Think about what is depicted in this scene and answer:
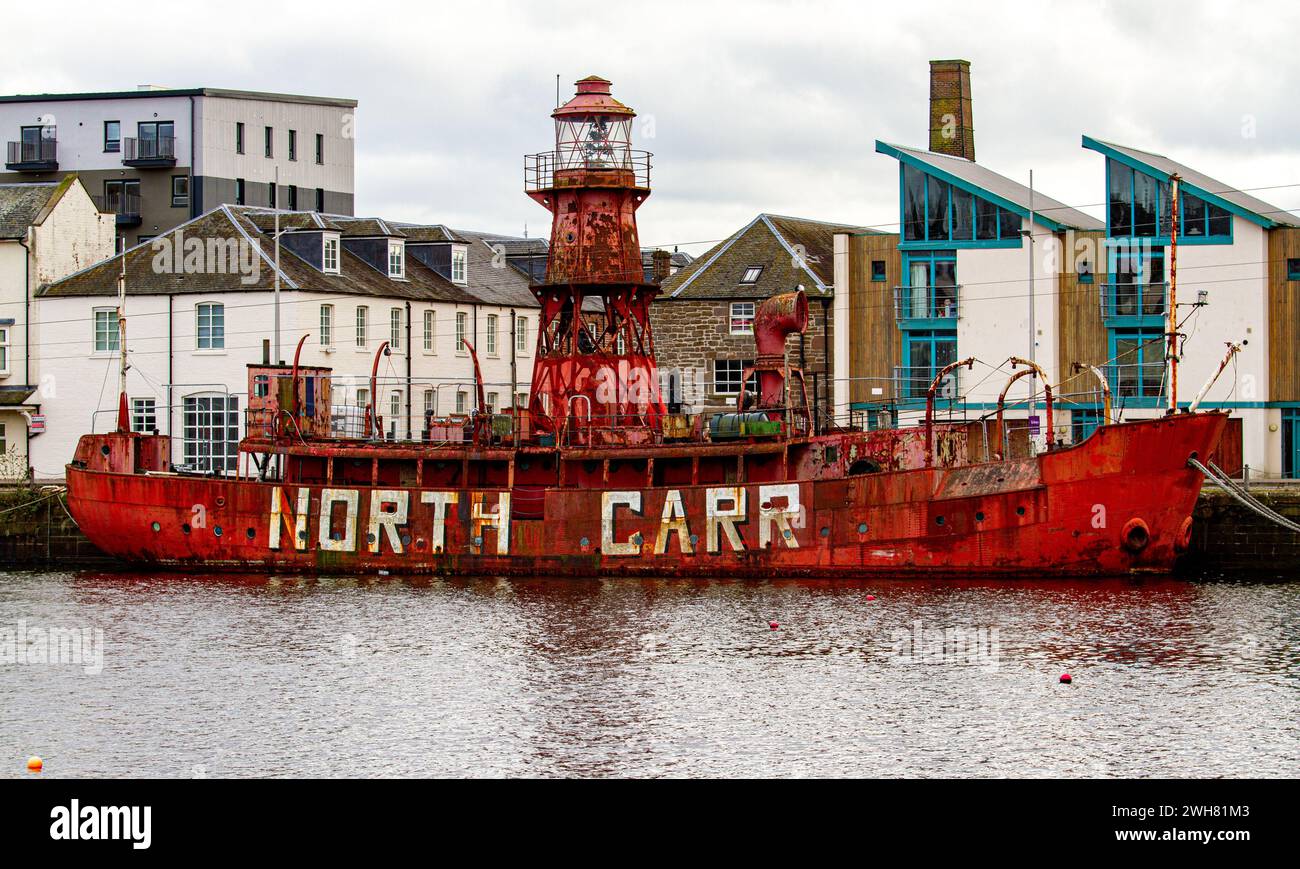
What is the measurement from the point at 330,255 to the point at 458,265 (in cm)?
724

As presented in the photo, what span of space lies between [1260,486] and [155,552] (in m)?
27.6

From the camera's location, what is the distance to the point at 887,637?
1328 inches

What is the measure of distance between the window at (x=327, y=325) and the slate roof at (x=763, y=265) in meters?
10.9

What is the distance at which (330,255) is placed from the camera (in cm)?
6003

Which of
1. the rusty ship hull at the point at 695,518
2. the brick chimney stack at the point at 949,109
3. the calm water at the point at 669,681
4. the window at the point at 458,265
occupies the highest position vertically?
the brick chimney stack at the point at 949,109

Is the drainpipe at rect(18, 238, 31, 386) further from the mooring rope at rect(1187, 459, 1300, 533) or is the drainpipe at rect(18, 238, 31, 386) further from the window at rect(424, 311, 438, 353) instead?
the mooring rope at rect(1187, 459, 1300, 533)

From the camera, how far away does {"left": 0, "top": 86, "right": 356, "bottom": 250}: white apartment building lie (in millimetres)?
69938

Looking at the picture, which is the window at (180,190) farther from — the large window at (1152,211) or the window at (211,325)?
the large window at (1152,211)

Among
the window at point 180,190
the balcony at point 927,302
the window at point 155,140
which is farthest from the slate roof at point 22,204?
the balcony at point 927,302

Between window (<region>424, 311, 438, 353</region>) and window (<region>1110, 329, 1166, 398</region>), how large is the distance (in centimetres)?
2287

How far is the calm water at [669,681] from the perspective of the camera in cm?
2502

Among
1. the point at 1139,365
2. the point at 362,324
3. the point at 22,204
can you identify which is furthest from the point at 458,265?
the point at 1139,365

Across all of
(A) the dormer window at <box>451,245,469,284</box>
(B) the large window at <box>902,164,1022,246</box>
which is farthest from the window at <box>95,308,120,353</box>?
(B) the large window at <box>902,164,1022,246</box>
